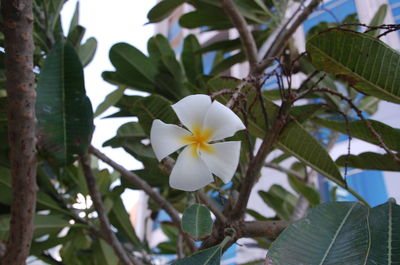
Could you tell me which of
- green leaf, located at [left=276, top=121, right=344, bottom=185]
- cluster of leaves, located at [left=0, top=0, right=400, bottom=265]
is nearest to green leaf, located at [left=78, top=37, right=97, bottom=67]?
cluster of leaves, located at [left=0, top=0, right=400, bottom=265]

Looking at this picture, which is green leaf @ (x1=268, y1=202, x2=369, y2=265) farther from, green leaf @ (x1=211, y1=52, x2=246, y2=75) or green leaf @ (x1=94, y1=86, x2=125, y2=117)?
green leaf @ (x1=211, y1=52, x2=246, y2=75)

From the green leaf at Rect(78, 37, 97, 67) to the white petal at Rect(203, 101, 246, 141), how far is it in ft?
2.33

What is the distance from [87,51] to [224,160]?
28.8 inches

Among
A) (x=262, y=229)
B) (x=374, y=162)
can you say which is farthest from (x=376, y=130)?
(x=262, y=229)

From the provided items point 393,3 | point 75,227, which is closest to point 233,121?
point 75,227

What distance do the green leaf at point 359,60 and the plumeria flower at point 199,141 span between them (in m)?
0.22

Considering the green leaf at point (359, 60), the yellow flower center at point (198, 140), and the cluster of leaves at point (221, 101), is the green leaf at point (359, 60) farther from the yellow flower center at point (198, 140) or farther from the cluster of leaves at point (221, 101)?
the yellow flower center at point (198, 140)

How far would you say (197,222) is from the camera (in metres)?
0.42

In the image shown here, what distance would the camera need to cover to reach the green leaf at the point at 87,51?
3.20 feet

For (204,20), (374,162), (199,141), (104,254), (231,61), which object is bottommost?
(104,254)

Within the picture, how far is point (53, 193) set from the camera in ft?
3.20

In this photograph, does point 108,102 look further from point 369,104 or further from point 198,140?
point 369,104

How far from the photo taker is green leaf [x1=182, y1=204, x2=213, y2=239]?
41cm

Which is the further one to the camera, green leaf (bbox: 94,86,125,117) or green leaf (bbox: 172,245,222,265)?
green leaf (bbox: 94,86,125,117)
